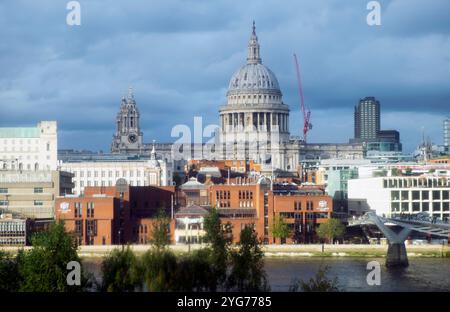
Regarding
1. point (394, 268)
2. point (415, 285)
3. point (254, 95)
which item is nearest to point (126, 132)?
point (254, 95)

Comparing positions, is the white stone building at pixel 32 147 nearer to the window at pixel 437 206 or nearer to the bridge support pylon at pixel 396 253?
the window at pixel 437 206

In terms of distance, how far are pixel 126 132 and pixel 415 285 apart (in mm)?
97991

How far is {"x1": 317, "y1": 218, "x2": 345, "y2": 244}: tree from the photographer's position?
80.0 metres

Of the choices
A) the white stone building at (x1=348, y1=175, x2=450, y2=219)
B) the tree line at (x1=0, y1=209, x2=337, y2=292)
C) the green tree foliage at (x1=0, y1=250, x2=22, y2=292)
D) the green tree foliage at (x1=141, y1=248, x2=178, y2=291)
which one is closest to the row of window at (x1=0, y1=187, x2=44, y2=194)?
the white stone building at (x1=348, y1=175, x2=450, y2=219)

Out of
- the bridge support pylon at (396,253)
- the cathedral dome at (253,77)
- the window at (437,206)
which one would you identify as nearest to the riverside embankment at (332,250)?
A: the bridge support pylon at (396,253)

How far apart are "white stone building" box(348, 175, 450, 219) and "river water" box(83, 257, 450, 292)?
67.2 ft

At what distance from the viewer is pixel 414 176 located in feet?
311

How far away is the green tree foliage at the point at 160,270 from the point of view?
36.6 metres

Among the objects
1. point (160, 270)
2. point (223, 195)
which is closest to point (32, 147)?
point (223, 195)

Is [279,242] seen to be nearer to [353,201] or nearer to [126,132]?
[353,201]

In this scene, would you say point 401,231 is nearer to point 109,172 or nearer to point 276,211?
point 276,211

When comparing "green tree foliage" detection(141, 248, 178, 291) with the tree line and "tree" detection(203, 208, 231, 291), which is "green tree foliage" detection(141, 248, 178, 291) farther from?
"tree" detection(203, 208, 231, 291)

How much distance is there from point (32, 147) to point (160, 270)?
251ft
